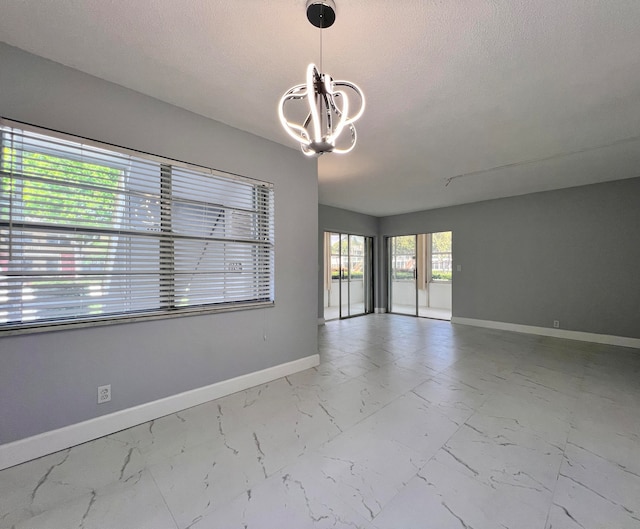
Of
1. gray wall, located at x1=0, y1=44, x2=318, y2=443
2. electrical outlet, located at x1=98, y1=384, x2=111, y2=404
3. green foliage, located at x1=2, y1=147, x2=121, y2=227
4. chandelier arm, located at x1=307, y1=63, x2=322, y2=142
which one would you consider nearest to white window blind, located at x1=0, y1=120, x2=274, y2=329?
green foliage, located at x1=2, y1=147, x2=121, y2=227

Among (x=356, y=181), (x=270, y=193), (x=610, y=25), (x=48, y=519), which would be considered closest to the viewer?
(x=48, y=519)

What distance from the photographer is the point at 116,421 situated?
2.15m

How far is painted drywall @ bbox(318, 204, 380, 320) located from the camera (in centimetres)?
627

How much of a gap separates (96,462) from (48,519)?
1.40 ft

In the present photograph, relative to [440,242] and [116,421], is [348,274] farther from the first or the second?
[116,421]

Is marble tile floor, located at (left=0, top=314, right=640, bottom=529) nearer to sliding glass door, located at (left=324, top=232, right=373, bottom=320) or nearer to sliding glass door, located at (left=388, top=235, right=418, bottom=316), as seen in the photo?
sliding glass door, located at (left=324, top=232, right=373, bottom=320)

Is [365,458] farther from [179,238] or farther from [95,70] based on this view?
[95,70]

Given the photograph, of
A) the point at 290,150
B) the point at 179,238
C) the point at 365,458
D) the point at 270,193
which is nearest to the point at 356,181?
the point at 290,150

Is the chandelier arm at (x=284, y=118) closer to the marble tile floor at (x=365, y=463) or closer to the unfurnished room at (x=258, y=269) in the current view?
the unfurnished room at (x=258, y=269)

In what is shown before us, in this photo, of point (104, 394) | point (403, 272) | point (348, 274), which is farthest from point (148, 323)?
point (403, 272)

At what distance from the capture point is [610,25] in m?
1.65

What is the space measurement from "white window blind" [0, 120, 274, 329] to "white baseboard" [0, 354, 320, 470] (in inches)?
28.4

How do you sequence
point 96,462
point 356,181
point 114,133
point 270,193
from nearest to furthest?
point 96,462
point 114,133
point 270,193
point 356,181

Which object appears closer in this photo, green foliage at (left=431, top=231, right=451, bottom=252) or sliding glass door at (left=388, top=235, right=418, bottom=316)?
sliding glass door at (left=388, top=235, right=418, bottom=316)
